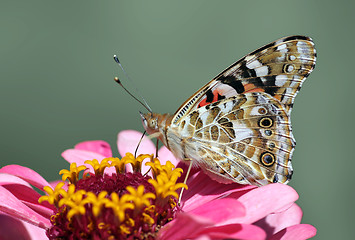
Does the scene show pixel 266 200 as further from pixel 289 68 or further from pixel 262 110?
pixel 289 68

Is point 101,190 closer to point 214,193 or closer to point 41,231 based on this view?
point 41,231

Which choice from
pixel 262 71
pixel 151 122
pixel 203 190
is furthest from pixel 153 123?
pixel 262 71

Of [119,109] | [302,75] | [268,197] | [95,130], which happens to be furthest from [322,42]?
[268,197]

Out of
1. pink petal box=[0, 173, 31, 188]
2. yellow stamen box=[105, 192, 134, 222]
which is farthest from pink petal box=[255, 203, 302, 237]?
pink petal box=[0, 173, 31, 188]

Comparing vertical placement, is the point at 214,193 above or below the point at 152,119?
below

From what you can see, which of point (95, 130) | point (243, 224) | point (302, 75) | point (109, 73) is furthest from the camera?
point (109, 73)

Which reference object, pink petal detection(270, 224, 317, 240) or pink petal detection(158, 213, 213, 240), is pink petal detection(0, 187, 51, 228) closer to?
pink petal detection(158, 213, 213, 240)
